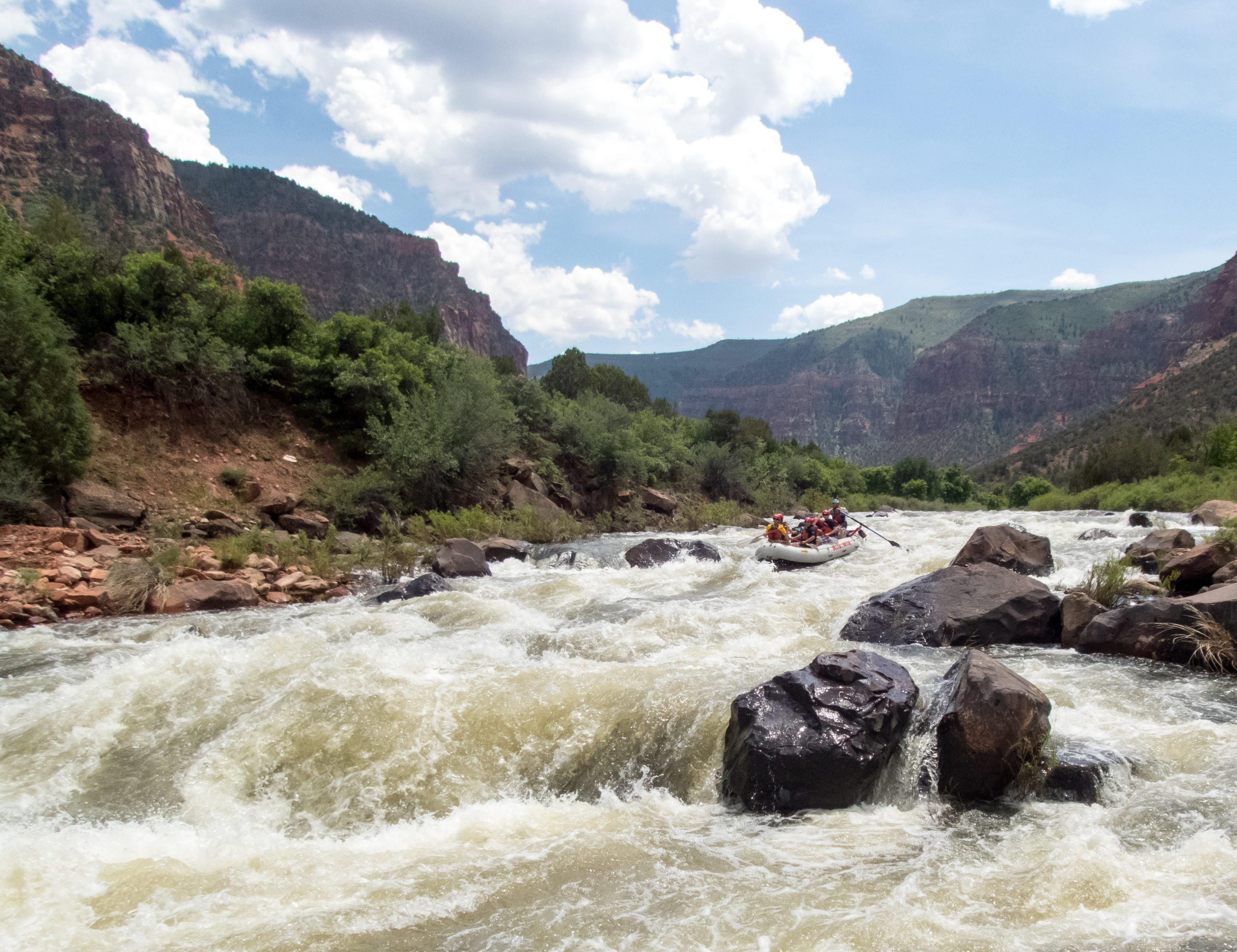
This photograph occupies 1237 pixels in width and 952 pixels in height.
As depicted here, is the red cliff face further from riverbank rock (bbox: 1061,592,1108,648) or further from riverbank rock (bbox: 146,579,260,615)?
riverbank rock (bbox: 1061,592,1108,648)

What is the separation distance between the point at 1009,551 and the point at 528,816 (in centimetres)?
1053

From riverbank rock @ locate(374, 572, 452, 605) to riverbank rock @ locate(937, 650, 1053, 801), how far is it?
8.90 metres

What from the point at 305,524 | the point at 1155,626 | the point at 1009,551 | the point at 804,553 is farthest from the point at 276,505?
the point at 1155,626

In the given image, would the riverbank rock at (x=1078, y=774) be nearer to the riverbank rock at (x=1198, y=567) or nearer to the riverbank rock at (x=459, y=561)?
the riverbank rock at (x=1198, y=567)

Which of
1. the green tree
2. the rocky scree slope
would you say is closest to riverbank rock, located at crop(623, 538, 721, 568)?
the green tree

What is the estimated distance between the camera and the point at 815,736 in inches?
198

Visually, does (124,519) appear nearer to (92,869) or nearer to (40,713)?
(40,713)

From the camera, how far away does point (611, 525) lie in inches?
1006

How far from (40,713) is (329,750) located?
2.95 meters

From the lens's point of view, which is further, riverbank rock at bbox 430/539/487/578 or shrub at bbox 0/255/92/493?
riverbank rock at bbox 430/539/487/578

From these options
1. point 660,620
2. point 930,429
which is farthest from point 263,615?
point 930,429

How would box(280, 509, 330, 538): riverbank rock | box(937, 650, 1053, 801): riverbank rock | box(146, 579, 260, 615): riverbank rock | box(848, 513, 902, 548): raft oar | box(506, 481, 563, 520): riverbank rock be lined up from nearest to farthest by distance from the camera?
box(937, 650, 1053, 801): riverbank rock
box(146, 579, 260, 615): riverbank rock
box(280, 509, 330, 538): riverbank rock
box(848, 513, 902, 548): raft oar
box(506, 481, 563, 520): riverbank rock

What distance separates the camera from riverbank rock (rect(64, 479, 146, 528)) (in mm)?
12938

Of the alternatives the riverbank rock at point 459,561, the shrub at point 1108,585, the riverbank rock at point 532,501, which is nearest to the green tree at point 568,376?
the riverbank rock at point 532,501
